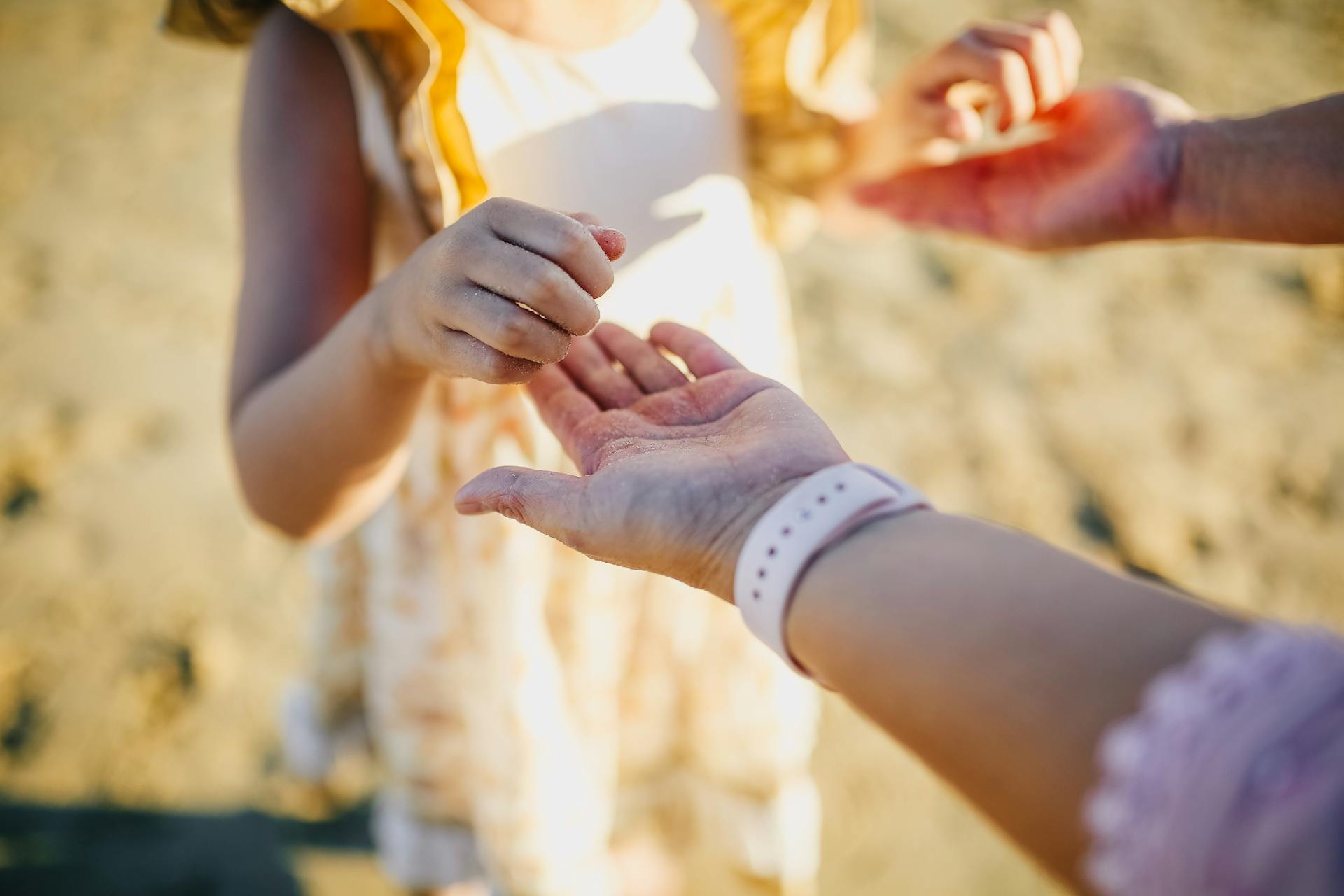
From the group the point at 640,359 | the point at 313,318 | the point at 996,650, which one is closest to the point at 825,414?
the point at 640,359

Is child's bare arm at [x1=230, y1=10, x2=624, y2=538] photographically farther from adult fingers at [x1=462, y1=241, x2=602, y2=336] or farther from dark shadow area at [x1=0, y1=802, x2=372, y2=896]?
dark shadow area at [x1=0, y1=802, x2=372, y2=896]

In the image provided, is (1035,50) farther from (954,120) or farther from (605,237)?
(605,237)

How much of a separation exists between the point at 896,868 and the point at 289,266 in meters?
1.33

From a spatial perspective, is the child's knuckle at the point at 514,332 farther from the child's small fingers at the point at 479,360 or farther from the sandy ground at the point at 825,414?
the sandy ground at the point at 825,414

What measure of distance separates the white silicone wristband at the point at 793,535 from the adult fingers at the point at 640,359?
0.71 feet

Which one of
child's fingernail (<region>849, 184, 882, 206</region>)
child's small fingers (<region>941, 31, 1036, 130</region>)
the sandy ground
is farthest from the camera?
the sandy ground

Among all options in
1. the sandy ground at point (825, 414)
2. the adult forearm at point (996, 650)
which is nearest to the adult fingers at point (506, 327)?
the adult forearm at point (996, 650)

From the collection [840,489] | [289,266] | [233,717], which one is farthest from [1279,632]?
[233,717]

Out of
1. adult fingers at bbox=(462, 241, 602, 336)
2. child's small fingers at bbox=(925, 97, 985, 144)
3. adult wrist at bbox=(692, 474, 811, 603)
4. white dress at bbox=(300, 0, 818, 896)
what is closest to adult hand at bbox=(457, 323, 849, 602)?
adult wrist at bbox=(692, 474, 811, 603)

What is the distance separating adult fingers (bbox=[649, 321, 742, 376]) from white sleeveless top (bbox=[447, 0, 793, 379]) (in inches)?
4.1

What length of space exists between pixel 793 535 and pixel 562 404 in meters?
0.27

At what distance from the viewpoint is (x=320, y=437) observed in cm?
70

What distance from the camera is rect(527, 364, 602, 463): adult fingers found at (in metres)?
0.65

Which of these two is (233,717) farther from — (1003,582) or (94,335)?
(1003,582)
